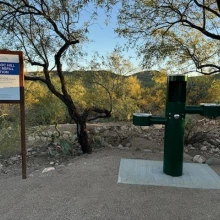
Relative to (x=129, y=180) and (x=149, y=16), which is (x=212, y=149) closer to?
(x=129, y=180)

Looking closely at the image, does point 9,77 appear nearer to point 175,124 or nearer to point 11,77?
point 11,77

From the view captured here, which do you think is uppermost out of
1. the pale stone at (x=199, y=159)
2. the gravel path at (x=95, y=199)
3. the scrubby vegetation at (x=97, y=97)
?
the scrubby vegetation at (x=97, y=97)

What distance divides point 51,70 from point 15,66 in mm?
1584

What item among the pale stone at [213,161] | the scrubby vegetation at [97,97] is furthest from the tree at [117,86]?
the pale stone at [213,161]

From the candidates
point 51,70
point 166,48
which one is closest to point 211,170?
point 166,48

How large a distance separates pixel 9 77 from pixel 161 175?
8.79 feet

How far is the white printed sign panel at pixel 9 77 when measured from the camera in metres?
3.98

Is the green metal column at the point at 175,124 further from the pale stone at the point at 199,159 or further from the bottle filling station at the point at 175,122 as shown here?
the pale stone at the point at 199,159

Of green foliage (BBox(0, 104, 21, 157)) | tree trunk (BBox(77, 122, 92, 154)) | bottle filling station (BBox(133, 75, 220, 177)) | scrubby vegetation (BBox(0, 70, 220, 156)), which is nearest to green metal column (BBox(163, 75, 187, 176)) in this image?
bottle filling station (BBox(133, 75, 220, 177))

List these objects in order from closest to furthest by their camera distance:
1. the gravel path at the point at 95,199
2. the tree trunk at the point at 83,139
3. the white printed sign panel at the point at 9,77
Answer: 1. the gravel path at the point at 95,199
2. the white printed sign panel at the point at 9,77
3. the tree trunk at the point at 83,139

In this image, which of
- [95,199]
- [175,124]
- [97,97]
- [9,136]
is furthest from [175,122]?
[97,97]

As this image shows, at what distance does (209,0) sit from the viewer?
5.75 meters

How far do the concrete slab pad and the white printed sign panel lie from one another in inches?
78.5

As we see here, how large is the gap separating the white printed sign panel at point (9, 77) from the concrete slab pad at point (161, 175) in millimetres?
1995
